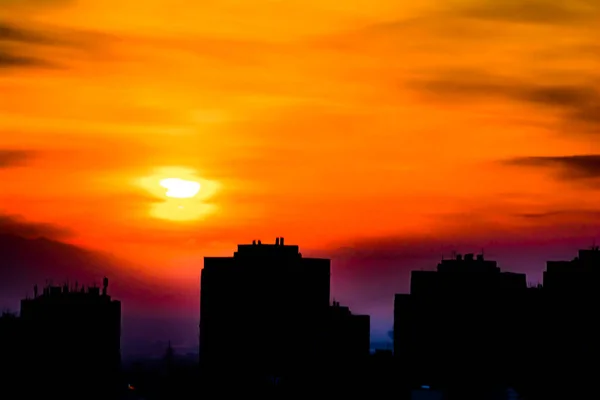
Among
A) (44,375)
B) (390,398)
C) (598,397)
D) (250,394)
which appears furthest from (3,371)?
(598,397)

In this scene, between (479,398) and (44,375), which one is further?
(44,375)

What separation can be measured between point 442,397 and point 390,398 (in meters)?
15.7

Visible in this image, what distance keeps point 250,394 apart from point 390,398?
716 inches

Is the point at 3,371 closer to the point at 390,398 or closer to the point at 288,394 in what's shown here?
the point at 288,394

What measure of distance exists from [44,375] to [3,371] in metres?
5.52

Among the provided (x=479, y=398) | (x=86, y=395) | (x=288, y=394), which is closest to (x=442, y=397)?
(x=479, y=398)

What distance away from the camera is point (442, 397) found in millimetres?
177500

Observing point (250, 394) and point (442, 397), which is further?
point (250, 394)

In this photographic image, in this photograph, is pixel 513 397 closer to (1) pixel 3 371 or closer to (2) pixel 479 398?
(2) pixel 479 398

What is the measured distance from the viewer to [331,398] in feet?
638

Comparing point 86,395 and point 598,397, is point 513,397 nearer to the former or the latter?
point 598,397

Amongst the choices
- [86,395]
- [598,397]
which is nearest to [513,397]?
[598,397]

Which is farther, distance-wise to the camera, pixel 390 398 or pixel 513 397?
pixel 390 398

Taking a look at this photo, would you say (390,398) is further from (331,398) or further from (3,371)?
(3,371)
